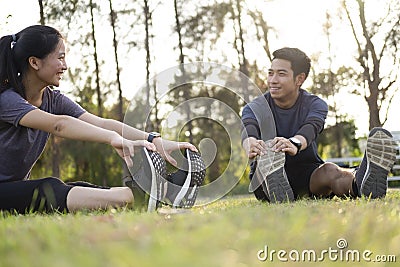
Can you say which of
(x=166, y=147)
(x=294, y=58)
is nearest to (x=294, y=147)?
(x=166, y=147)

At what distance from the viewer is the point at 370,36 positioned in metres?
14.5

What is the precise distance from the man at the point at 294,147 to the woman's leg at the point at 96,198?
874 millimetres

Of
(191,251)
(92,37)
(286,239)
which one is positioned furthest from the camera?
(92,37)

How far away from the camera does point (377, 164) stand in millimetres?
3764

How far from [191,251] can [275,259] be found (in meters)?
0.20

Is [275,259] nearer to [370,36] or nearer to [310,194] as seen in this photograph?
[310,194]

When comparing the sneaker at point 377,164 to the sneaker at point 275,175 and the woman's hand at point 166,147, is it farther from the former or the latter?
the woman's hand at point 166,147

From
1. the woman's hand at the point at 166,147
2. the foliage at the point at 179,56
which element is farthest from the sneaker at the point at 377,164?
the foliage at the point at 179,56

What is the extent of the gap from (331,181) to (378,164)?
2.15 ft

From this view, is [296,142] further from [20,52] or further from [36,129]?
[20,52]

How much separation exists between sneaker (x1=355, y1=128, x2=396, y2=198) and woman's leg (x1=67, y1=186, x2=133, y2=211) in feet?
4.66

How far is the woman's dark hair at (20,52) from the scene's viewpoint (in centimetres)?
367

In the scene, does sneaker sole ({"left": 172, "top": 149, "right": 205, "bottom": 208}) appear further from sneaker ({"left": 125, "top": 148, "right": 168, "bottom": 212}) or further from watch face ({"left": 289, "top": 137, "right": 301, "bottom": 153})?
watch face ({"left": 289, "top": 137, "right": 301, "bottom": 153})

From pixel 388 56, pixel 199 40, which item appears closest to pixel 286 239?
pixel 388 56
